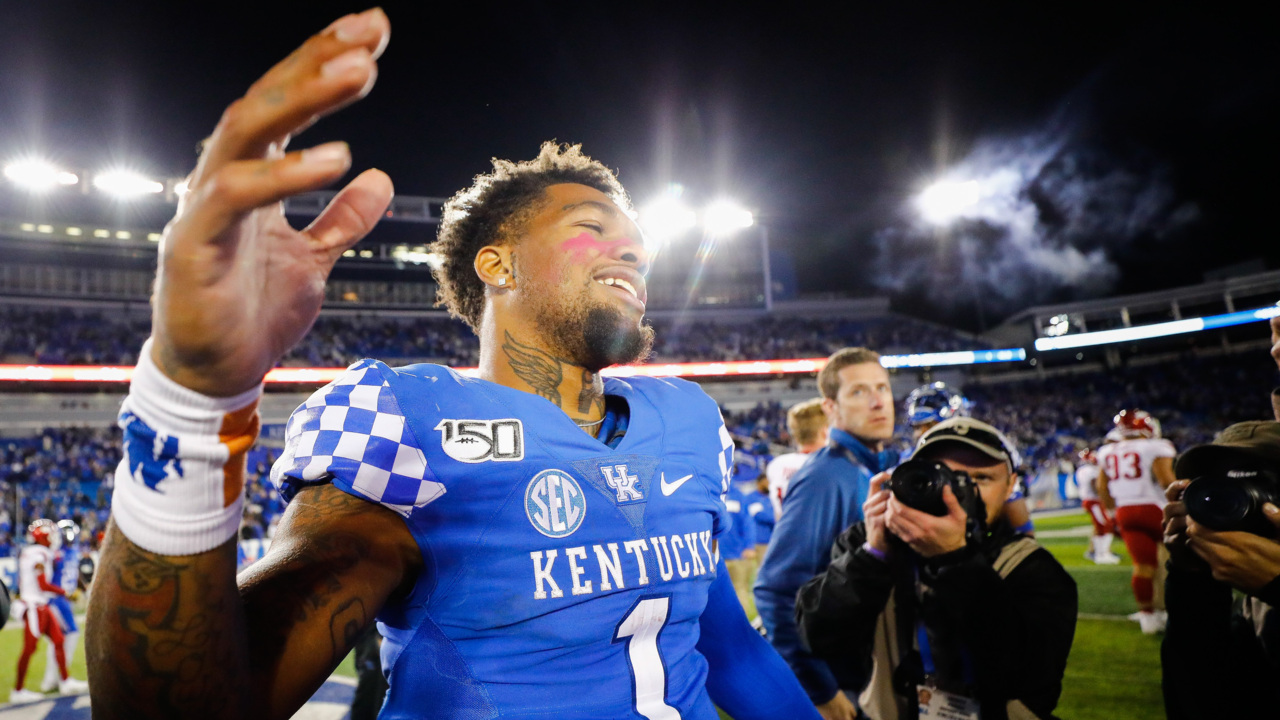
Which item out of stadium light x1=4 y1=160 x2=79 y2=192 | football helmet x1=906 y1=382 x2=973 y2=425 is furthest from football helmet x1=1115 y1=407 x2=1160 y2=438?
stadium light x1=4 y1=160 x2=79 y2=192

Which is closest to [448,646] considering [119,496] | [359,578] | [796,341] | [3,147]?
[359,578]

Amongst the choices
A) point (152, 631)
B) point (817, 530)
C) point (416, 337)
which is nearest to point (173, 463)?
point (152, 631)

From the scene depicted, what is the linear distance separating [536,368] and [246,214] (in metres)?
1.06

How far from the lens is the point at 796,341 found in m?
32.6

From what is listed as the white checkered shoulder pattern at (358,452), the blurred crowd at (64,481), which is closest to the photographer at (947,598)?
the white checkered shoulder pattern at (358,452)

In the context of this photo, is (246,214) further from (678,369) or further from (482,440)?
(678,369)

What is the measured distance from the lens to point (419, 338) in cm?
3003

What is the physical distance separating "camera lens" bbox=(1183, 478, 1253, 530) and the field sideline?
3.59 metres

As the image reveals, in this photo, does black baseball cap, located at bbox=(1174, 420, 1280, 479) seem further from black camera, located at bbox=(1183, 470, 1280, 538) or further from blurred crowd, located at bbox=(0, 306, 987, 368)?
blurred crowd, located at bbox=(0, 306, 987, 368)

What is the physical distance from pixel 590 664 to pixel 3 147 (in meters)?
29.8

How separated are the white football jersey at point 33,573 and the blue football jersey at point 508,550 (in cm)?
813

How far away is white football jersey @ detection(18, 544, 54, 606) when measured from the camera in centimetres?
698

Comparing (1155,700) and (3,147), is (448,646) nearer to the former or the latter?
(1155,700)

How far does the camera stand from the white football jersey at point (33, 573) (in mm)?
6984
